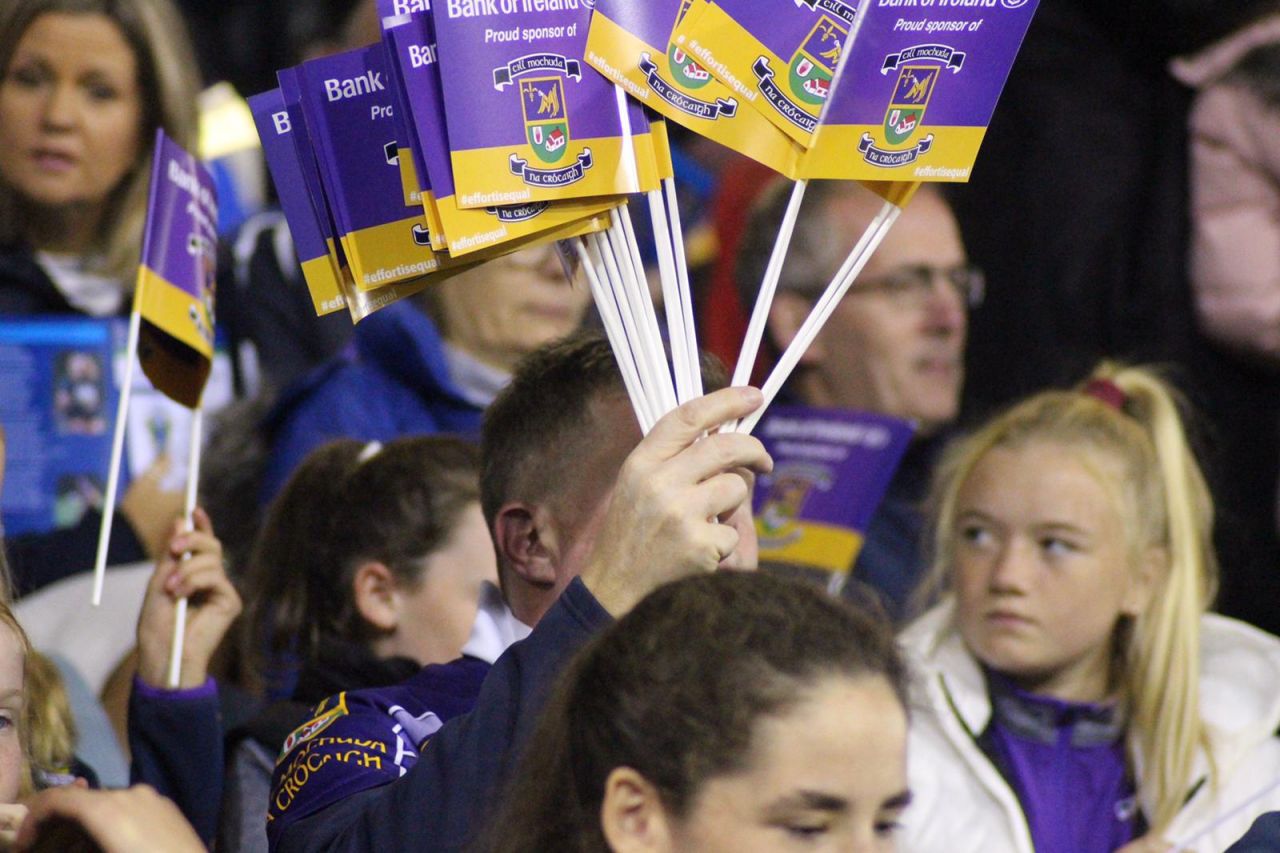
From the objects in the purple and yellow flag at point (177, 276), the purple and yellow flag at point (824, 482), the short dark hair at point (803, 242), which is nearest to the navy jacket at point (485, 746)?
the purple and yellow flag at point (177, 276)

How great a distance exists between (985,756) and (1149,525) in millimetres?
593

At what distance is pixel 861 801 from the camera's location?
1641 millimetres

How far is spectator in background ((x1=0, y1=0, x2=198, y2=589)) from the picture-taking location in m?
3.83

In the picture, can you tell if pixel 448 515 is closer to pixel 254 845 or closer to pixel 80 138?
pixel 254 845

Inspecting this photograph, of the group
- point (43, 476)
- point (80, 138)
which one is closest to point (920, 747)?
point (43, 476)

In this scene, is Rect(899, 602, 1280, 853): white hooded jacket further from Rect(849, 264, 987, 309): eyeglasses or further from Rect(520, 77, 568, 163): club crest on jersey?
Rect(520, 77, 568, 163): club crest on jersey

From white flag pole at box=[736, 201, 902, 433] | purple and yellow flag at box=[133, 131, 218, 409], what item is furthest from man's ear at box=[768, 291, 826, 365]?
white flag pole at box=[736, 201, 902, 433]

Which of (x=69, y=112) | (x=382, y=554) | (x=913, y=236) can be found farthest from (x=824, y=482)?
(x=69, y=112)

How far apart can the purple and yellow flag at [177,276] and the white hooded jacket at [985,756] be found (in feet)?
4.19

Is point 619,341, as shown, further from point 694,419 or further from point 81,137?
point 81,137

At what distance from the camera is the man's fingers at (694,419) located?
1828 mm

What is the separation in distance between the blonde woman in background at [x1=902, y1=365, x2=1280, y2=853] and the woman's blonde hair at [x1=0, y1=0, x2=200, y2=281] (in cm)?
183

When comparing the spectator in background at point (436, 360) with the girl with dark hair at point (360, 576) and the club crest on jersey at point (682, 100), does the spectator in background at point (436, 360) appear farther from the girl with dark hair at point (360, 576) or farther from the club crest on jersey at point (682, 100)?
the club crest on jersey at point (682, 100)

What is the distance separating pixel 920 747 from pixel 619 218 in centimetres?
156
